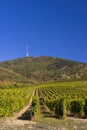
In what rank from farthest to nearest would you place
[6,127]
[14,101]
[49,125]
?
[14,101], [49,125], [6,127]

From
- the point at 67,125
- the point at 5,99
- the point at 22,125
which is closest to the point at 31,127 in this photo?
the point at 22,125

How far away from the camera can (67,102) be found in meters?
38.7

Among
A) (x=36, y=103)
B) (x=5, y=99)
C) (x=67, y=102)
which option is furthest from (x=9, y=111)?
(x=67, y=102)

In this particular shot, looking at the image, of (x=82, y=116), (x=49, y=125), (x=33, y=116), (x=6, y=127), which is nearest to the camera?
(x=6, y=127)

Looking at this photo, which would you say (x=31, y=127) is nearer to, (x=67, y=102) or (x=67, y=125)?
(x=67, y=125)

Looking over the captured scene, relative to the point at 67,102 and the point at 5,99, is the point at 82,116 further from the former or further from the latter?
the point at 5,99

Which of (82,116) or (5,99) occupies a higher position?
(5,99)

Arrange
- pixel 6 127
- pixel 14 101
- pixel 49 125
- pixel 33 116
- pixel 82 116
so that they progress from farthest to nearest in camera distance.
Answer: pixel 14 101, pixel 82 116, pixel 33 116, pixel 49 125, pixel 6 127

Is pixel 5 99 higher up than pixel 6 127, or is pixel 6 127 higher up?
pixel 5 99

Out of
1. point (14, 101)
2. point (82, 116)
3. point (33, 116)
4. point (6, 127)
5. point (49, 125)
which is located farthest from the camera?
point (14, 101)

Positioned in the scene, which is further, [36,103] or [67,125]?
[36,103]

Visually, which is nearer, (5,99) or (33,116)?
(33,116)

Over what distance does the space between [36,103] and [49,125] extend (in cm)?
648

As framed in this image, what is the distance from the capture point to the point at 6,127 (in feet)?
86.9
